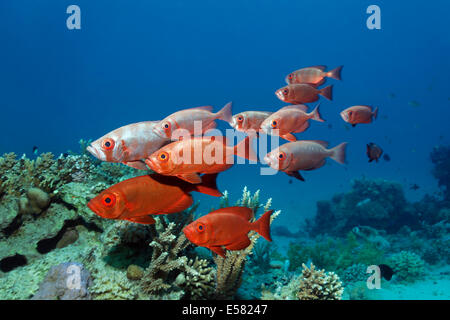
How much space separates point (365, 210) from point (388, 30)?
125m

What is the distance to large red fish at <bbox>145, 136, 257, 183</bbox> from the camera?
Result: 1.99 metres

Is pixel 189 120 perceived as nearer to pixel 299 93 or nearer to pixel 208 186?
pixel 208 186

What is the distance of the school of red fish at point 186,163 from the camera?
2.07m

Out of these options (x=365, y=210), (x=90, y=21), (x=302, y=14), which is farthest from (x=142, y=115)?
(x=365, y=210)

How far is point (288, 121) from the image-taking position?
9.96 feet

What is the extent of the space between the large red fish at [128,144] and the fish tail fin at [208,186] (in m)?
0.56

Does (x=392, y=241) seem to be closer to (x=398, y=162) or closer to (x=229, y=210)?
(x=229, y=210)

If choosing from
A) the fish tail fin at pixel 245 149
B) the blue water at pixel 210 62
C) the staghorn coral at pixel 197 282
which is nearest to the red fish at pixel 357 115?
the fish tail fin at pixel 245 149

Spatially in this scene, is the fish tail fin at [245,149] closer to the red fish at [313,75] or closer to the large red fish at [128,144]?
the large red fish at [128,144]

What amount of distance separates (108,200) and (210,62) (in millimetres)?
147631

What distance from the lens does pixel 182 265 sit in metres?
3.44

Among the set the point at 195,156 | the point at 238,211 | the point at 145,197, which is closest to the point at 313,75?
the point at 238,211
